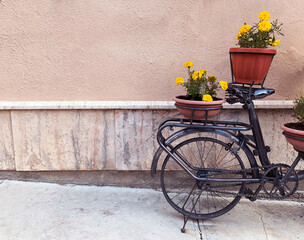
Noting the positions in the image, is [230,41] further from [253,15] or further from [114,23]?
[114,23]

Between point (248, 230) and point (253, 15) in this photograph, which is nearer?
point (248, 230)

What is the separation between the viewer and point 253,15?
3.13 m

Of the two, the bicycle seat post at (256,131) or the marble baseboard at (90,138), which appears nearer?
the bicycle seat post at (256,131)

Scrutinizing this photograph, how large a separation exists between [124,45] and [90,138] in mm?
1149

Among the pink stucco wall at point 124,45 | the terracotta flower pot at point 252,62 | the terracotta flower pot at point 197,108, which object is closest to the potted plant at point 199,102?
the terracotta flower pot at point 197,108

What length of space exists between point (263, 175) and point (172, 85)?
1.38 metres

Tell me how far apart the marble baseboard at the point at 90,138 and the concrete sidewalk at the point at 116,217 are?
0.31 metres

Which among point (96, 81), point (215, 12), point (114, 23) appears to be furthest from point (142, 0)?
point (96, 81)

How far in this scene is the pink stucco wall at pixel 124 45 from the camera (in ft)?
10.4

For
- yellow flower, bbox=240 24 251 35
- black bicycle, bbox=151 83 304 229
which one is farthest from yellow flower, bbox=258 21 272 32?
black bicycle, bbox=151 83 304 229

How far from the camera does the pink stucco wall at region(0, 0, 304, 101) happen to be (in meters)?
3.16

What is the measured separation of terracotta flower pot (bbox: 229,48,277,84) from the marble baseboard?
27.9 inches

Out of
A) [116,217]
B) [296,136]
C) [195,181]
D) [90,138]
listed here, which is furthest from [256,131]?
[90,138]

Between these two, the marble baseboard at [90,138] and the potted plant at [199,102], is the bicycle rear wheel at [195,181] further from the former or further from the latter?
the potted plant at [199,102]
